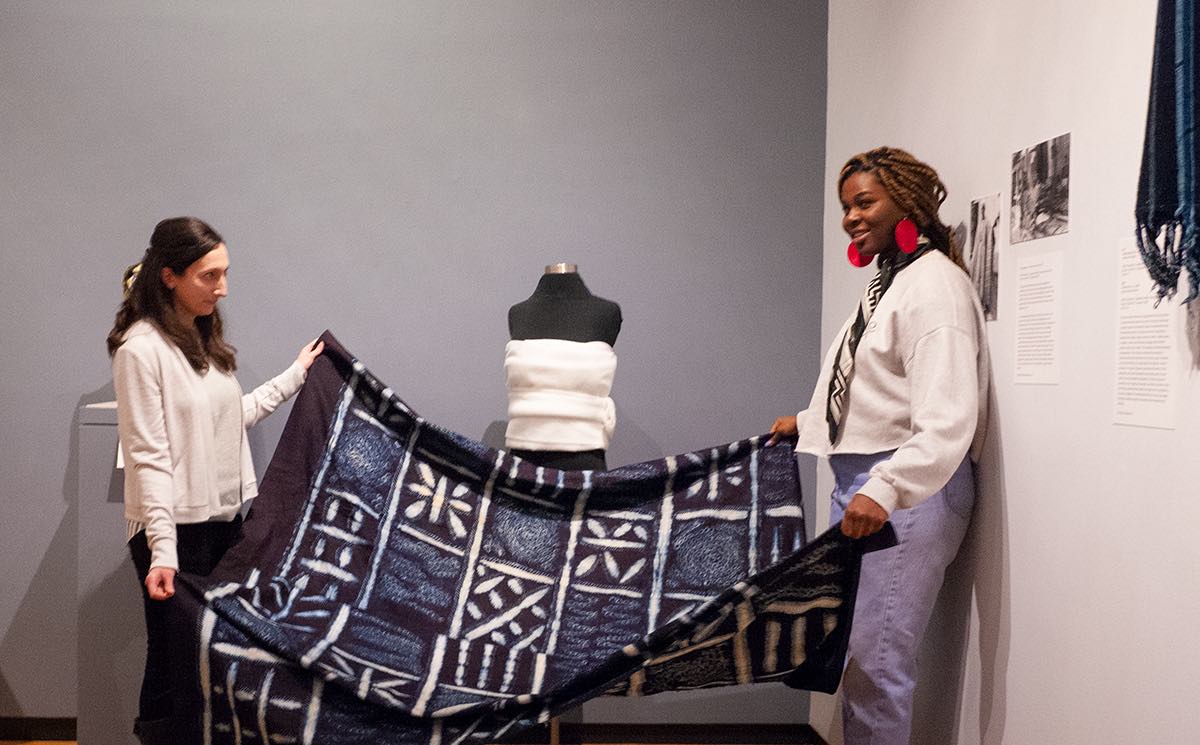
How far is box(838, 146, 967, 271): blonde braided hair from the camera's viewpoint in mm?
2398

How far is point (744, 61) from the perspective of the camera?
3.53 meters

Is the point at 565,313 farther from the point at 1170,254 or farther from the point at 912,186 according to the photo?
the point at 1170,254

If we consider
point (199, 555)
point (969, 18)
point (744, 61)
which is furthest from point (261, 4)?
point (969, 18)

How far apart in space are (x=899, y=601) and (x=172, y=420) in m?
1.74

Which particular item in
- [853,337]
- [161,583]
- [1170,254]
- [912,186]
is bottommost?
[161,583]

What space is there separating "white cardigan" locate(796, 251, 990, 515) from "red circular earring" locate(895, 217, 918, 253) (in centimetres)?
4

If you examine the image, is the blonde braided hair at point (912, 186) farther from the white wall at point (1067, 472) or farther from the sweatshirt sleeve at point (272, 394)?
the sweatshirt sleeve at point (272, 394)

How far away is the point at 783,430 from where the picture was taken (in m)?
2.74

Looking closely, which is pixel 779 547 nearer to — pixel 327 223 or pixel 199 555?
pixel 199 555

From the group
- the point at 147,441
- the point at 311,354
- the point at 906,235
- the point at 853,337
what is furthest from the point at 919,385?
the point at 147,441

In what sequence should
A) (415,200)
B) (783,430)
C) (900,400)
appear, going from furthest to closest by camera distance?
(415,200) → (783,430) → (900,400)

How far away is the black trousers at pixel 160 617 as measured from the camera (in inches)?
96.9

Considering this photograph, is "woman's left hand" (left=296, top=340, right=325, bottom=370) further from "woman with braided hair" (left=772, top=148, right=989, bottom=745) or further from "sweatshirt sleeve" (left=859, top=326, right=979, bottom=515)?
"sweatshirt sleeve" (left=859, top=326, right=979, bottom=515)

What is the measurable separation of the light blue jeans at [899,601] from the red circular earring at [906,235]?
1.58ft
